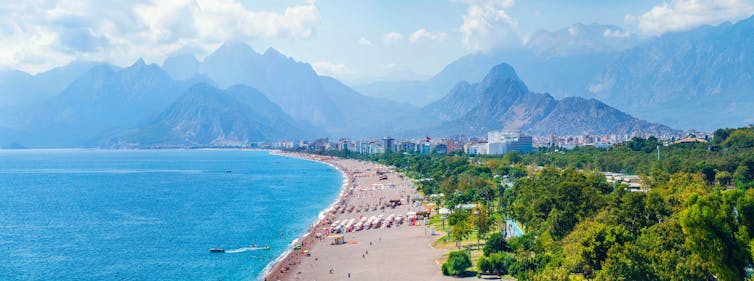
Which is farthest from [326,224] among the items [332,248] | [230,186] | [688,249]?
[230,186]

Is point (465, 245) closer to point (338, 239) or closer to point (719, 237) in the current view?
point (338, 239)

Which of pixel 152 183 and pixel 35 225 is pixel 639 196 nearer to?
pixel 35 225

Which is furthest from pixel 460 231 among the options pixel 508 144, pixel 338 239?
pixel 508 144

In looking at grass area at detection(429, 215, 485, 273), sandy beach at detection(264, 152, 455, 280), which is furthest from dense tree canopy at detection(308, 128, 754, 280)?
sandy beach at detection(264, 152, 455, 280)

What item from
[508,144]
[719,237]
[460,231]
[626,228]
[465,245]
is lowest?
[465,245]

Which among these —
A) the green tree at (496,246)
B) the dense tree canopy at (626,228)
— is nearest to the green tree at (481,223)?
the dense tree canopy at (626,228)

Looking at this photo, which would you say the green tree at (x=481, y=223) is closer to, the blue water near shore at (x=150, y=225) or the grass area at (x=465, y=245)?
the grass area at (x=465, y=245)

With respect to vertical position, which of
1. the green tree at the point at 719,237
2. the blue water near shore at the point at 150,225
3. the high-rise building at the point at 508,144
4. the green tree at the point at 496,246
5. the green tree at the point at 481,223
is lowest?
the blue water near shore at the point at 150,225

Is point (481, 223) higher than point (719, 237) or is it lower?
lower
